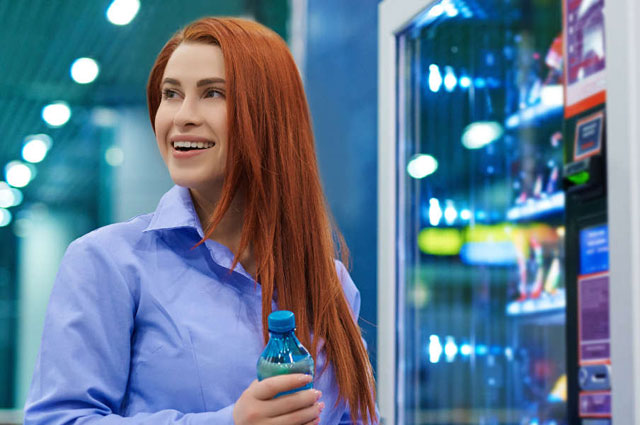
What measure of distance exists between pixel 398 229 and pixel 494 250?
0.91 metres

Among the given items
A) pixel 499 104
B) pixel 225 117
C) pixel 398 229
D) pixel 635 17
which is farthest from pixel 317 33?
pixel 225 117

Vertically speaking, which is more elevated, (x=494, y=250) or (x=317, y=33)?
(x=317, y=33)

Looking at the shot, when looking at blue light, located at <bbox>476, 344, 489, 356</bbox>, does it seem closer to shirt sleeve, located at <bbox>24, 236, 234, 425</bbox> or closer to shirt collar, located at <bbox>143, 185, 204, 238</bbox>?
shirt collar, located at <bbox>143, 185, 204, 238</bbox>

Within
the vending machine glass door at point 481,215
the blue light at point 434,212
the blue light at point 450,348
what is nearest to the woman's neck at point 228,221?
the vending machine glass door at point 481,215

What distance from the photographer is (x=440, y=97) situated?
292 cm

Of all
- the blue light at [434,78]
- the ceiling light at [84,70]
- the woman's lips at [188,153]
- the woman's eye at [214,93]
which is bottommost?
the woman's lips at [188,153]

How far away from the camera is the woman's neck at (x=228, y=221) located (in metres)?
1.38

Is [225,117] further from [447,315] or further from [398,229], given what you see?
[447,315]

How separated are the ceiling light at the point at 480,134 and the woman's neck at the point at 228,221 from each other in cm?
198

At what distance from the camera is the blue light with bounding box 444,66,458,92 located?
2.90m

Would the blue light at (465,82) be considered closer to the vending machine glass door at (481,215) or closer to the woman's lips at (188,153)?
the vending machine glass door at (481,215)

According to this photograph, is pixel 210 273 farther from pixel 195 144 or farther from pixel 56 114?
pixel 56 114

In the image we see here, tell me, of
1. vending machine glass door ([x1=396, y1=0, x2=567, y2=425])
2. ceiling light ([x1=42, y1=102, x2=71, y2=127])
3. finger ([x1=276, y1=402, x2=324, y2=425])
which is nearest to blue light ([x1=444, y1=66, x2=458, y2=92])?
vending machine glass door ([x1=396, y1=0, x2=567, y2=425])

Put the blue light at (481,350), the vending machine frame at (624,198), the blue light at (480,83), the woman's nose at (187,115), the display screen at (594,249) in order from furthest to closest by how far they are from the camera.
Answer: the blue light at (481,350) < the blue light at (480,83) < the display screen at (594,249) < the vending machine frame at (624,198) < the woman's nose at (187,115)
